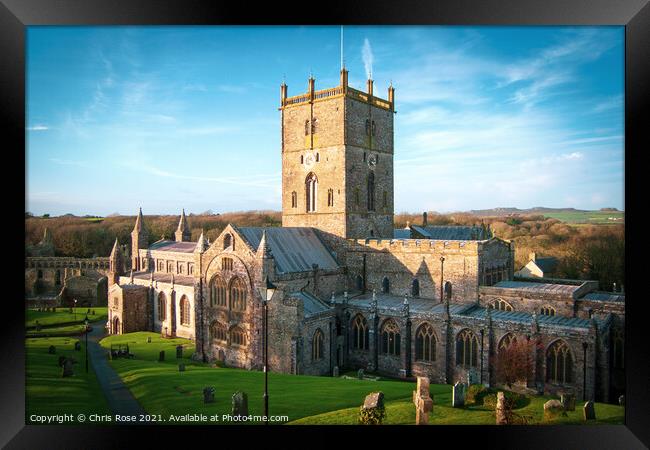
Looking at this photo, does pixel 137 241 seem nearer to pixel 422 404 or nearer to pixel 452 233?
pixel 452 233

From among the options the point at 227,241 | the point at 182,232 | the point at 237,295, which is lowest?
the point at 237,295

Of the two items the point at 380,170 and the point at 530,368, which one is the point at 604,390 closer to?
the point at 530,368

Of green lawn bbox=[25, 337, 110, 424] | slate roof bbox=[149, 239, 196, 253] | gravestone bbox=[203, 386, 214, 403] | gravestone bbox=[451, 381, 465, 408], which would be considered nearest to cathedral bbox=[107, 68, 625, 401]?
gravestone bbox=[203, 386, 214, 403]

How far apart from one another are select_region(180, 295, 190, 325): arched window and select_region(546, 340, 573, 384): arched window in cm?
2302

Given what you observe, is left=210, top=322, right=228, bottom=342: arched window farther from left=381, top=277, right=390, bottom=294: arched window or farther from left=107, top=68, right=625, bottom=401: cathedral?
left=381, top=277, right=390, bottom=294: arched window

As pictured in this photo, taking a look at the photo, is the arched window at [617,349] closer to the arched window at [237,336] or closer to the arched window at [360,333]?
the arched window at [360,333]

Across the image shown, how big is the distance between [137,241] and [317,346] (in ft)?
89.5

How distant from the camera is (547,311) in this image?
1947 centimetres

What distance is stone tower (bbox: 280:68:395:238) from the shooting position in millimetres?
25062

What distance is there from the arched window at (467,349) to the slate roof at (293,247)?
8.24 metres

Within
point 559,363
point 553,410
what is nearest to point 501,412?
point 553,410

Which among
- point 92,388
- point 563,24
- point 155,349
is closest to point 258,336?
point 92,388

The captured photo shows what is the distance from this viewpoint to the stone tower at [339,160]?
82.2 ft

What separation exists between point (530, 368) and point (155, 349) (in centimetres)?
2089
